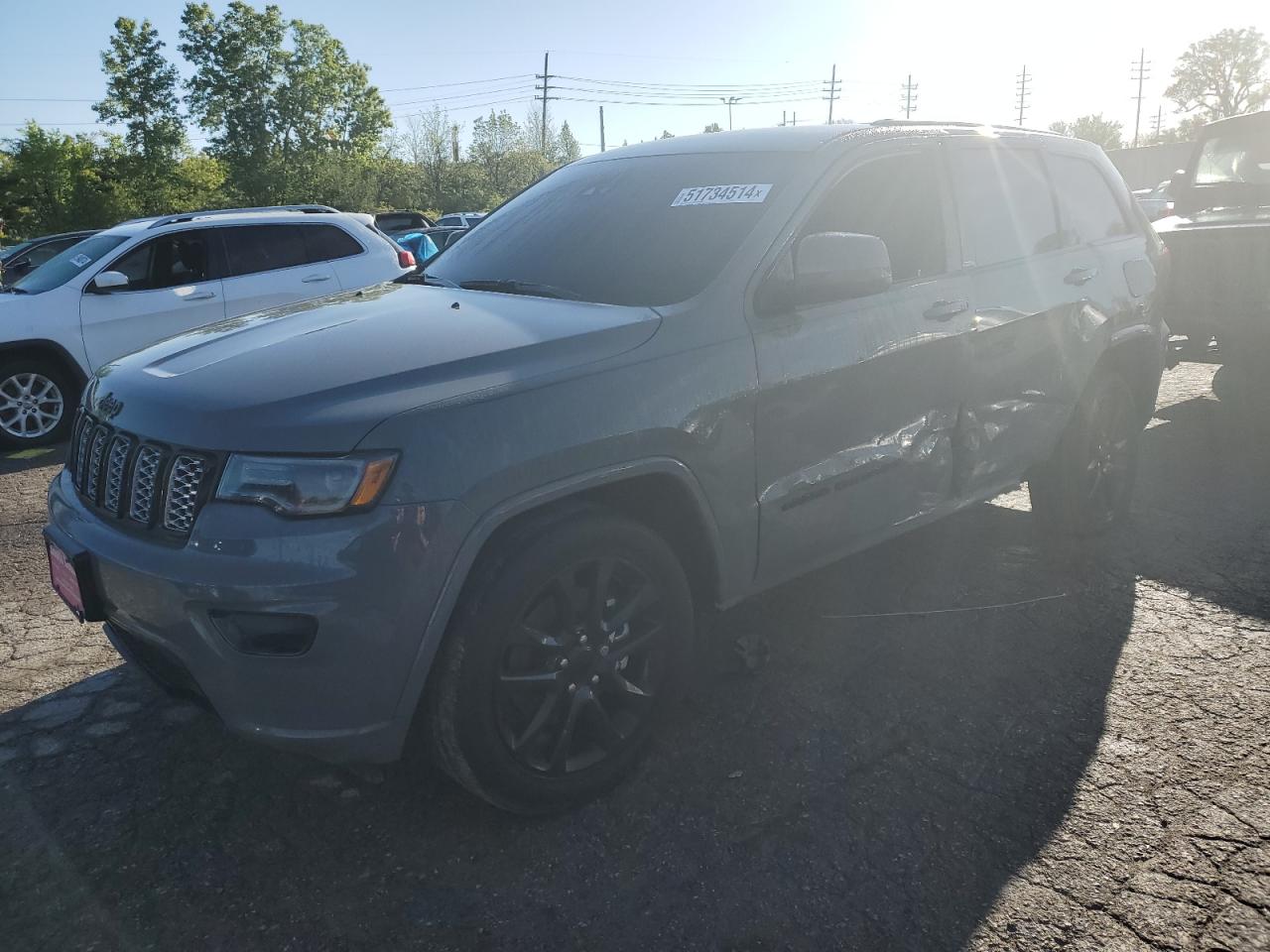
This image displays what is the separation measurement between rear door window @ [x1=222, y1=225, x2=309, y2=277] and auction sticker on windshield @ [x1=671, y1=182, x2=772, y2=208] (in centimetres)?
610

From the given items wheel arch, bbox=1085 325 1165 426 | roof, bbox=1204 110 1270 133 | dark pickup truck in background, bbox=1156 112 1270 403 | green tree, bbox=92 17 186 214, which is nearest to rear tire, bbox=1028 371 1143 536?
wheel arch, bbox=1085 325 1165 426

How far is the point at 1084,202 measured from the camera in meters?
4.63

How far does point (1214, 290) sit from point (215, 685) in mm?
7259

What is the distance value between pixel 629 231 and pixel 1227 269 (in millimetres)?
5632

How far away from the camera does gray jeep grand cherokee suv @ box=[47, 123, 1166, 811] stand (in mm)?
2293

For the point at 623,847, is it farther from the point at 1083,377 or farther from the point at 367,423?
the point at 1083,377

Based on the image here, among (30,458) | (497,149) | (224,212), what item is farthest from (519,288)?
(497,149)

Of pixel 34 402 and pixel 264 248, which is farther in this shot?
pixel 264 248

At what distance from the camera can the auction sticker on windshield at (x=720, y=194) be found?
10.8 feet

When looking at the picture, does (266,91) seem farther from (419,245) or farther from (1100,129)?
(1100,129)

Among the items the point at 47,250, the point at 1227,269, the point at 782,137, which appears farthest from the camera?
the point at 47,250

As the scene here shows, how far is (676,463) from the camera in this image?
8.95ft

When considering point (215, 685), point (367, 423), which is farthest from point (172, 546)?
point (367, 423)

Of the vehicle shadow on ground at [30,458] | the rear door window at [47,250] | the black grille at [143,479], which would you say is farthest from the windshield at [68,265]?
the black grille at [143,479]
